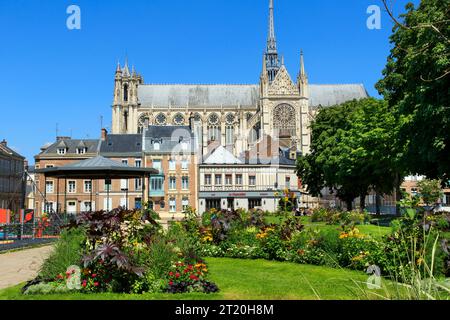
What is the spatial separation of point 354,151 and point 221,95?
6941 centimetres

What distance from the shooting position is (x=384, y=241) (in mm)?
10727

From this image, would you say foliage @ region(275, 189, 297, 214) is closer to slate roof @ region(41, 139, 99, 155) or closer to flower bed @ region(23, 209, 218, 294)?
flower bed @ region(23, 209, 218, 294)

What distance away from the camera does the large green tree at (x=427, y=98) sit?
19469 mm

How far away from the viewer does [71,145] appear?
49406 mm

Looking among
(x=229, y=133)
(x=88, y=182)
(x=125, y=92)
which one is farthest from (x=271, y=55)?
(x=88, y=182)

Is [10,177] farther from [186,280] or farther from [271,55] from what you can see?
[271,55]

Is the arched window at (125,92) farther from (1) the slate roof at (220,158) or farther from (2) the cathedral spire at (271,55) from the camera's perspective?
(1) the slate roof at (220,158)

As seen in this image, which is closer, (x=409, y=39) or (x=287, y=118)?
(x=409, y=39)

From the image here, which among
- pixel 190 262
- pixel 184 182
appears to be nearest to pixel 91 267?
pixel 190 262

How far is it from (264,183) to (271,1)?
8422 cm

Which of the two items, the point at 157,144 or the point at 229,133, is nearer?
the point at 157,144

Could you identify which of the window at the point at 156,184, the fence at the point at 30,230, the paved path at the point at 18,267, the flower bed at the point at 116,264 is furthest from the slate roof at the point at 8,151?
the flower bed at the point at 116,264

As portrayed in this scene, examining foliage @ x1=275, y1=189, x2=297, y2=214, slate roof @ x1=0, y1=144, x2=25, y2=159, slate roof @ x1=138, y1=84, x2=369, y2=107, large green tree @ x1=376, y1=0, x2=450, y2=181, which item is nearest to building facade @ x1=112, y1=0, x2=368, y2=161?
slate roof @ x1=138, y1=84, x2=369, y2=107
